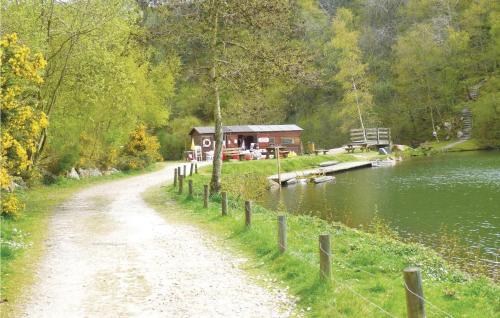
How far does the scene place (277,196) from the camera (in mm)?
29141

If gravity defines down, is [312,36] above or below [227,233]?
above

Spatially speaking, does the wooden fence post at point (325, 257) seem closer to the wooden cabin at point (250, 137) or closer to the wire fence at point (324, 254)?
the wire fence at point (324, 254)

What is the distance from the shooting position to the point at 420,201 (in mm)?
23719

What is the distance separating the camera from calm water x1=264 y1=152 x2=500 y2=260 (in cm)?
1706

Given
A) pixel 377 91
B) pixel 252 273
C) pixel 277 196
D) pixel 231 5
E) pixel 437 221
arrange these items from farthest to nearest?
pixel 377 91, pixel 277 196, pixel 231 5, pixel 437 221, pixel 252 273

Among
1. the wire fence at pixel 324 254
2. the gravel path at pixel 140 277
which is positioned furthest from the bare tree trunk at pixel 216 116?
the gravel path at pixel 140 277

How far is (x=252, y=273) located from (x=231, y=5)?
13925 millimetres

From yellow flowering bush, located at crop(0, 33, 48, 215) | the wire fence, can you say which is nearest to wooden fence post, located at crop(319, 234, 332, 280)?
the wire fence

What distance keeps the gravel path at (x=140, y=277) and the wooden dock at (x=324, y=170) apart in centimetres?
2120

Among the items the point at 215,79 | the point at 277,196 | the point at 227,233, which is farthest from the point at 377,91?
the point at 227,233

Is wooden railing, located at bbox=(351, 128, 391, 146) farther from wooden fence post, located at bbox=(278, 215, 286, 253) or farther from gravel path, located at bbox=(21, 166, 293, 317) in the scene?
wooden fence post, located at bbox=(278, 215, 286, 253)

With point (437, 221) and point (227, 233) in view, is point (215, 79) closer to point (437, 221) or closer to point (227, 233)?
point (227, 233)

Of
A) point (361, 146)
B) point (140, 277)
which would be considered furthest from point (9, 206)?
point (361, 146)

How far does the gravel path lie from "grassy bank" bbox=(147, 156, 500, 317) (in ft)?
2.24
